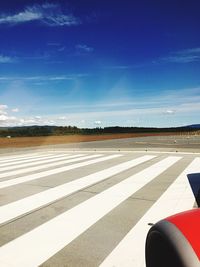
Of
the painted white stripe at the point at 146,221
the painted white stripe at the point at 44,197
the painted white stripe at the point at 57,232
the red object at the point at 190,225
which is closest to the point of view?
the red object at the point at 190,225

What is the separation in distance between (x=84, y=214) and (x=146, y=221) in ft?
4.14

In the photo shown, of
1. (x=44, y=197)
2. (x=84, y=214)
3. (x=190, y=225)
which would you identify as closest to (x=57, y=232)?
(x=84, y=214)

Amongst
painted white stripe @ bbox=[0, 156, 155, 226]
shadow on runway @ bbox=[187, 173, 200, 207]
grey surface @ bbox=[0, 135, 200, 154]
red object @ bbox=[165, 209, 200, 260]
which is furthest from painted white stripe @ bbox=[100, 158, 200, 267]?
grey surface @ bbox=[0, 135, 200, 154]

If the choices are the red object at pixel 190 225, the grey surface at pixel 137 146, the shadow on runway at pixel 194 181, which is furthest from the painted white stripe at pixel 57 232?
the grey surface at pixel 137 146

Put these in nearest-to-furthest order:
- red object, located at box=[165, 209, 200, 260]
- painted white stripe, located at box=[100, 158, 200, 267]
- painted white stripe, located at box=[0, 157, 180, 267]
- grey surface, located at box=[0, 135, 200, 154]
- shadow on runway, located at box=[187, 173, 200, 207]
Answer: red object, located at box=[165, 209, 200, 260] → painted white stripe, located at box=[100, 158, 200, 267] → painted white stripe, located at box=[0, 157, 180, 267] → shadow on runway, located at box=[187, 173, 200, 207] → grey surface, located at box=[0, 135, 200, 154]

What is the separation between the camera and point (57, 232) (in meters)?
4.29

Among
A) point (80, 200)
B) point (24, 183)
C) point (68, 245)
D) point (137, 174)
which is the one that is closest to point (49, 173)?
point (24, 183)

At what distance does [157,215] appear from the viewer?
16.4 ft

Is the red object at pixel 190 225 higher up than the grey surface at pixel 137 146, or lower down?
higher up

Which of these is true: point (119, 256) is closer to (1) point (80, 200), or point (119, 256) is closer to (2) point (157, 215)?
(2) point (157, 215)

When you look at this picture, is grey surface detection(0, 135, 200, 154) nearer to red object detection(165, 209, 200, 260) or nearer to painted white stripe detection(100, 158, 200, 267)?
painted white stripe detection(100, 158, 200, 267)

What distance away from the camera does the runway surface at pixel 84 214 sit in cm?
353

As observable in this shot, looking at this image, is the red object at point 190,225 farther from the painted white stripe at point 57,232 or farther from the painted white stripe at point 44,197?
the painted white stripe at point 44,197

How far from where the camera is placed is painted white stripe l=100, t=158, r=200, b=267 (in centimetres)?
337
